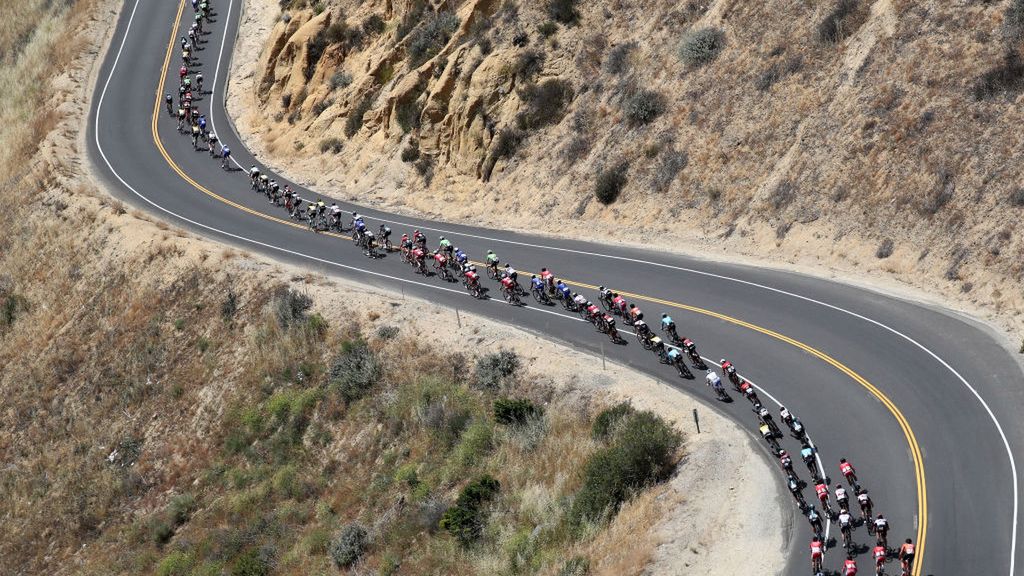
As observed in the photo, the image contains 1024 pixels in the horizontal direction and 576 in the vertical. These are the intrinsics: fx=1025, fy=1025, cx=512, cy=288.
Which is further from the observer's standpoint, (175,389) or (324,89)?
(324,89)

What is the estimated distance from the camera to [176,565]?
103 feet

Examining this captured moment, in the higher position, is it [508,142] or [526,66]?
[526,66]

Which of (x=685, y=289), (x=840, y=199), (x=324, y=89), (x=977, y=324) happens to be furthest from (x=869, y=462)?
(x=324, y=89)

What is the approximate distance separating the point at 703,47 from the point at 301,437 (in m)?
24.8

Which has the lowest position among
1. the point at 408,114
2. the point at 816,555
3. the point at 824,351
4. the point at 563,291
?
the point at 816,555

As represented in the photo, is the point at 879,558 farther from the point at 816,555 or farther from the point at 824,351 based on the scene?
the point at 824,351

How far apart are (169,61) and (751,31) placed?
4084 centimetres

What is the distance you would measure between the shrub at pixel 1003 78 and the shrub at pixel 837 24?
6845 millimetres

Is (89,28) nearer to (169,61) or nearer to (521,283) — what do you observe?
(169,61)

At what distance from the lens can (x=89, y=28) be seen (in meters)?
73.4

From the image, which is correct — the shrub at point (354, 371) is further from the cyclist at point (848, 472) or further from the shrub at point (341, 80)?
the shrub at point (341, 80)

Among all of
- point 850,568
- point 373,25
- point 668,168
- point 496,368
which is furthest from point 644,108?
point 850,568

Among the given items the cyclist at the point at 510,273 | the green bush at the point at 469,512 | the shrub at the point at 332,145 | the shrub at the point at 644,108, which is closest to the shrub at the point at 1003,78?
the shrub at the point at 644,108

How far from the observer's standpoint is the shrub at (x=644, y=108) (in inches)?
1780
